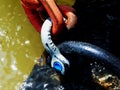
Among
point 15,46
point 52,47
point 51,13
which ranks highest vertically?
point 51,13

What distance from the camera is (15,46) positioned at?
137 inches

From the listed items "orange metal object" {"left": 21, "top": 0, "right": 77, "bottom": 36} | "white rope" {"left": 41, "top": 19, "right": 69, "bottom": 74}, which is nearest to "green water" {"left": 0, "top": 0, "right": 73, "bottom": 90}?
"orange metal object" {"left": 21, "top": 0, "right": 77, "bottom": 36}

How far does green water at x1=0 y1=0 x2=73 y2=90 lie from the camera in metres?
3.22

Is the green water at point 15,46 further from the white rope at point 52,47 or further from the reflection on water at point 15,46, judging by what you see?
the white rope at point 52,47

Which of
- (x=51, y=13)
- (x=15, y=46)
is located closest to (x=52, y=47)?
(x=51, y=13)

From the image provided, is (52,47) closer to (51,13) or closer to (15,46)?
(51,13)

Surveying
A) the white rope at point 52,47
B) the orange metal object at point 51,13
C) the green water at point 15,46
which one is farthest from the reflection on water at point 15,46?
the white rope at point 52,47

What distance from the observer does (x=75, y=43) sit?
111 inches

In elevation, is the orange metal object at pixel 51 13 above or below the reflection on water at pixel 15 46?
above

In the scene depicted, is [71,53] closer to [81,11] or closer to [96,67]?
[96,67]

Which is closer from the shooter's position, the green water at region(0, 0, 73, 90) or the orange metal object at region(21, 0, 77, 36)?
the orange metal object at region(21, 0, 77, 36)

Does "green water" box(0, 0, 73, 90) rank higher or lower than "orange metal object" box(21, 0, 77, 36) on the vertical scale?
lower

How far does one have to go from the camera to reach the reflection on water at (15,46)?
3.22 metres

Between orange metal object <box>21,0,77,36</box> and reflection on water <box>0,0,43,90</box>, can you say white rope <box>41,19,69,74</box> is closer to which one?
orange metal object <box>21,0,77,36</box>
